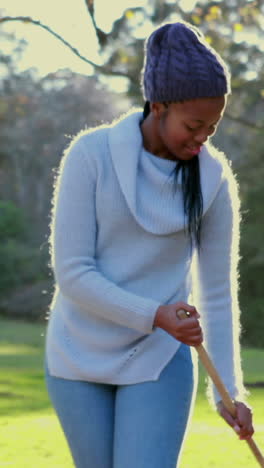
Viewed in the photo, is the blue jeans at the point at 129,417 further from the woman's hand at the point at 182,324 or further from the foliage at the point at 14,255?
the foliage at the point at 14,255

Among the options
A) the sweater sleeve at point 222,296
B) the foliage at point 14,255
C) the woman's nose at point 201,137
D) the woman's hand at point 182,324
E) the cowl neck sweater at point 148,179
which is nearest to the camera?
the woman's hand at point 182,324

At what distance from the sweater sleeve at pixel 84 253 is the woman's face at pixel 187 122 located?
22 cm

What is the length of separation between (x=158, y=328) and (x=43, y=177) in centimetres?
4440

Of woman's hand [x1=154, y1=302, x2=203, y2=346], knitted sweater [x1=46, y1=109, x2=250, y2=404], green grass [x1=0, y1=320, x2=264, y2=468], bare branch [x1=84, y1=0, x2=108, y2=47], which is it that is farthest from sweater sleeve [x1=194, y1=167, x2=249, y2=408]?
bare branch [x1=84, y1=0, x2=108, y2=47]

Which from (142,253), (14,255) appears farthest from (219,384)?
(14,255)

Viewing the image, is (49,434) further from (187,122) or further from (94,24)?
(187,122)

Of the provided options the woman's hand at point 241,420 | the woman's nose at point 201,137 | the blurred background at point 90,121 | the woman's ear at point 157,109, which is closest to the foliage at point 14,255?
the blurred background at point 90,121

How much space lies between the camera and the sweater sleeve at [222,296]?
336cm

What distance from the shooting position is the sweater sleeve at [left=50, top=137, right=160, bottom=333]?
314 cm

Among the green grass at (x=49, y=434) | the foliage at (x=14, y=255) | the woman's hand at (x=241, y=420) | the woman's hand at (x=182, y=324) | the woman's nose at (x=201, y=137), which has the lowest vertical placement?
the foliage at (x=14, y=255)

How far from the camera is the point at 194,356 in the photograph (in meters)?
3.33

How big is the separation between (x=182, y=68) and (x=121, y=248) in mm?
534

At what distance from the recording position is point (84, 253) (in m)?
3.20

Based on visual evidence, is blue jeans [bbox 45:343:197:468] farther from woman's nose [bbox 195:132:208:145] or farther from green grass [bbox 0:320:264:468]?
green grass [bbox 0:320:264:468]
